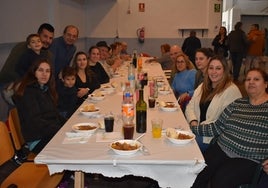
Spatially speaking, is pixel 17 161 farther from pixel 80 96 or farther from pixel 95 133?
pixel 80 96

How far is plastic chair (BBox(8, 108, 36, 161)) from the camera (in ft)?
7.97

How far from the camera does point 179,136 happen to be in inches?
81.7

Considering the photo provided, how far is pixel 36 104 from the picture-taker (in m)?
2.58

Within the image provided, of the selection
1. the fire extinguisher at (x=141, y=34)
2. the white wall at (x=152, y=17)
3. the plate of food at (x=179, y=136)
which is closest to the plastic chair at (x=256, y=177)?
the plate of food at (x=179, y=136)

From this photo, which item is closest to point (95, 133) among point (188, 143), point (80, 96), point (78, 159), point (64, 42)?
point (78, 159)

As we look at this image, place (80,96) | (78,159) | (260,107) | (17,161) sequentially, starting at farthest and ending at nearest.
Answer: (80,96) → (17,161) → (260,107) → (78,159)

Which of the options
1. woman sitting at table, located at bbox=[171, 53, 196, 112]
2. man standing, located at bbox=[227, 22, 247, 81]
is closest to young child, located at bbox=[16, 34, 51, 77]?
woman sitting at table, located at bbox=[171, 53, 196, 112]

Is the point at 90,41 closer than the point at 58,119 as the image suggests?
No

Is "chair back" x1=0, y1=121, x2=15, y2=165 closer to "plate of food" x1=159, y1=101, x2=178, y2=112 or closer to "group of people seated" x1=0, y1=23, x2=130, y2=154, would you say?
→ "group of people seated" x1=0, y1=23, x2=130, y2=154

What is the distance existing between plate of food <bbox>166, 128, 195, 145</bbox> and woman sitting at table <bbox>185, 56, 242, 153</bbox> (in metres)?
0.63

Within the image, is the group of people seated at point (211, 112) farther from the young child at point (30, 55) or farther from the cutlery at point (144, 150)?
the cutlery at point (144, 150)

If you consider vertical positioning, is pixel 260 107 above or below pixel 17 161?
above

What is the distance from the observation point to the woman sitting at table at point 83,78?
3902 mm

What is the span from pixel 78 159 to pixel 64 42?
10.4 ft
